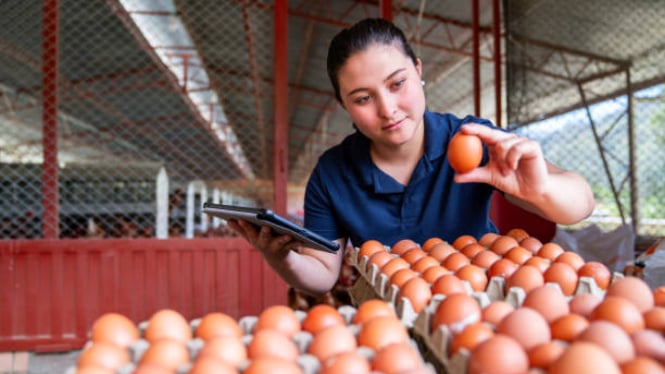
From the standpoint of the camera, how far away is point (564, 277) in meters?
1.21

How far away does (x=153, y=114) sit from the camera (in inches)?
630

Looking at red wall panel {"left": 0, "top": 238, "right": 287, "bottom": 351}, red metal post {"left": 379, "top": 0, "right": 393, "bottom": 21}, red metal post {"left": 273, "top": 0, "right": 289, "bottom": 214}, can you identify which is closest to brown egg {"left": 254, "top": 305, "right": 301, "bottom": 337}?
red metal post {"left": 273, "top": 0, "right": 289, "bottom": 214}

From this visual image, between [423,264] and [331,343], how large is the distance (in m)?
0.57

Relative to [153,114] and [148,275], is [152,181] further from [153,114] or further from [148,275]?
[153,114]

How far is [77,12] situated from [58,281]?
4.64m

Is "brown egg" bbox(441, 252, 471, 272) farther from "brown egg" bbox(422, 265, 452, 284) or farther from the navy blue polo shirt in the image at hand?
the navy blue polo shirt

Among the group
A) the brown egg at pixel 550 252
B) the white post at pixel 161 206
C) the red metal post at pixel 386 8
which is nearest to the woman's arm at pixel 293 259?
the brown egg at pixel 550 252

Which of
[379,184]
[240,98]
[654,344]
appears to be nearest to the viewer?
Answer: [654,344]

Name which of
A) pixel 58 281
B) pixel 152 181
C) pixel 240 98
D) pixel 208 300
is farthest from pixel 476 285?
pixel 240 98

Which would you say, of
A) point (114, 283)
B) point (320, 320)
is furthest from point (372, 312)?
point (114, 283)

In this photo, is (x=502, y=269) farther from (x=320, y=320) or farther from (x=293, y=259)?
(x=293, y=259)

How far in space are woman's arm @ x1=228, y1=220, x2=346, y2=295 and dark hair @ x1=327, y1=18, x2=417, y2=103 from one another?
57cm

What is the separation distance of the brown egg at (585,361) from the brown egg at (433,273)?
0.56 meters

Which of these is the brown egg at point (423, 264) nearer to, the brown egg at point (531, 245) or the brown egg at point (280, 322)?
the brown egg at point (531, 245)
